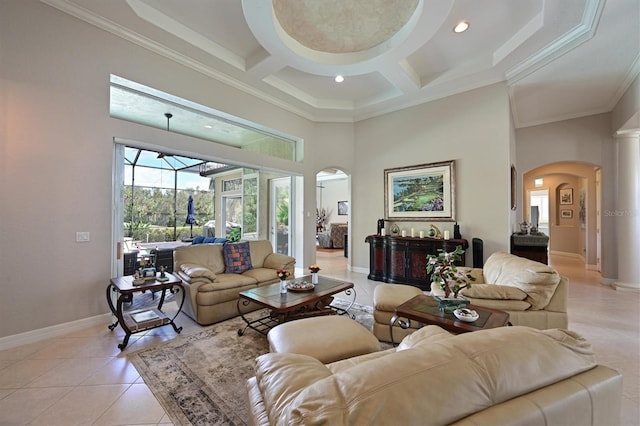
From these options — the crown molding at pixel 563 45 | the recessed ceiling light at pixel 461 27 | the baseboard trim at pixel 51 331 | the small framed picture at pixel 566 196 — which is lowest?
the baseboard trim at pixel 51 331

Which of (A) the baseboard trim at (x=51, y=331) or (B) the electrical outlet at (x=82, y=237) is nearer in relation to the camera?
(A) the baseboard trim at (x=51, y=331)

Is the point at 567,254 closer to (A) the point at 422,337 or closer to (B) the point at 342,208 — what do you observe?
(B) the point at 342,208

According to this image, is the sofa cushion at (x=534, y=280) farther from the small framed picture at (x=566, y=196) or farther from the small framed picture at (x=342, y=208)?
the small framed picture at (x=342, y=208)

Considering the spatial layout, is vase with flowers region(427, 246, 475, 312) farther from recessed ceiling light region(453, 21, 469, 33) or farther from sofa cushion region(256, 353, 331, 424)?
recessed ceiling light region(453, 21, 469, 33)

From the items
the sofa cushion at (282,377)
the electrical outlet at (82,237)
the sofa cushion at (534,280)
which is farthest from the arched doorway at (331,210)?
the sofa cushion at (282,377)

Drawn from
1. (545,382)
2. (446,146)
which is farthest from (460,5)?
(545,382)

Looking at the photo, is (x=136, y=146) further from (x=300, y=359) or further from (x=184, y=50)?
(x=300, y=359)

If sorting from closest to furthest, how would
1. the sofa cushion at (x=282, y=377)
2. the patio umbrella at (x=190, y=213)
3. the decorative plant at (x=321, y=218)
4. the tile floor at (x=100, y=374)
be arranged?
the sofa cushion at (x=282, y=377) → the tile floor at (x=100, y=374) → the patio umbrella at (x=190, y=213) → the decorative plant at (x=321, y=218)

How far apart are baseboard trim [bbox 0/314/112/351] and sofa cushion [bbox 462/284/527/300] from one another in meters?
4.27

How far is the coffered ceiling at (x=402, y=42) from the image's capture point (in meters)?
3.15

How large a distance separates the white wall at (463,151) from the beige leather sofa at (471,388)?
4356 millimetres

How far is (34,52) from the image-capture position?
9.47 ft

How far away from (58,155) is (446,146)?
236 inches

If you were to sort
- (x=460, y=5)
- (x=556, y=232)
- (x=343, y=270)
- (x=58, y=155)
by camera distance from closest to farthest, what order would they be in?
(x=58, y=155) < (x=460, y=5) < (x=343, y=270) < (x=556, y=232)
